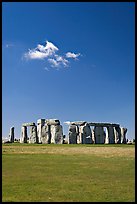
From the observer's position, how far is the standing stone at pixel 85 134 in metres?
30.6

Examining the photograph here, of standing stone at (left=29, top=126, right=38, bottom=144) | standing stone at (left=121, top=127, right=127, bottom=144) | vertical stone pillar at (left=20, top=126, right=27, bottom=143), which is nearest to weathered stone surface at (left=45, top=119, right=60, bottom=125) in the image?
standing stone at (left=29, top=126, right=38, bottom=144)

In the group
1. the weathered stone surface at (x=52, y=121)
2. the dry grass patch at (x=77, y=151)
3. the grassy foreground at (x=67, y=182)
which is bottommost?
the dry grass patch at (x=77, y=151)

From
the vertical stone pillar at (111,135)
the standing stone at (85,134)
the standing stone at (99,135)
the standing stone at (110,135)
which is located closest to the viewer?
the standing stone at (85,134)

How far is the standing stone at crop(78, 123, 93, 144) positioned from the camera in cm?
3058

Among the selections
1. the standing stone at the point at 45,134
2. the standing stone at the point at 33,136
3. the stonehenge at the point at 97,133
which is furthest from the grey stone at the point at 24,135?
the stonehenge at the point at 97,133

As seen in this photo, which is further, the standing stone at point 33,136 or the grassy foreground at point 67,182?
the standing stone at point 33,136

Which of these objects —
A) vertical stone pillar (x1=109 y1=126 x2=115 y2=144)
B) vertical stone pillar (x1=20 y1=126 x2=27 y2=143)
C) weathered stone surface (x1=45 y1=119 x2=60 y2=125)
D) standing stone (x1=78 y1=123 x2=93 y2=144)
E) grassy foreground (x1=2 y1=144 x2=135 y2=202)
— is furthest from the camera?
vertical stone pillar (x1=20 y1=126 x2=27 y2=143)

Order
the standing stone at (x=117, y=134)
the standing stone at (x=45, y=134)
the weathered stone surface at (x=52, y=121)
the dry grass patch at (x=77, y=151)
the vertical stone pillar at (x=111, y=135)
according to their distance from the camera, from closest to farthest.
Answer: the dry grass patch at (x=77, y=151) < the weathered stone surface at (x=52, y=121) < the standing stone at (x=45, y=134) < the vertical stone pillar at (x=111, y=135) < the standing stone at (x=117, y=134)

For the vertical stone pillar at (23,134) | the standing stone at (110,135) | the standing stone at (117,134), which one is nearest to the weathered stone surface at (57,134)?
the vertical stone pillar at (23,134)

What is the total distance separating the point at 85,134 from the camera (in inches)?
1215

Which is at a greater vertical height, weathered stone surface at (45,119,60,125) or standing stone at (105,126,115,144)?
weathered stone surface at (45,119,60,125)

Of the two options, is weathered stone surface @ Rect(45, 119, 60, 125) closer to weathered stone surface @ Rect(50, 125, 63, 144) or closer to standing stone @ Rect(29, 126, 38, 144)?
weathered stone surface @ Rect(50, 125, 63, 144)

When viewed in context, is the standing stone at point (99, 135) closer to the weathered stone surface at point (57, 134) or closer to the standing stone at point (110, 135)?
the standing stone at point (110, 135)

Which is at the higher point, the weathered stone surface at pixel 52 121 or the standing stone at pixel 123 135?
the weathered stone surface at pixel 52 121
